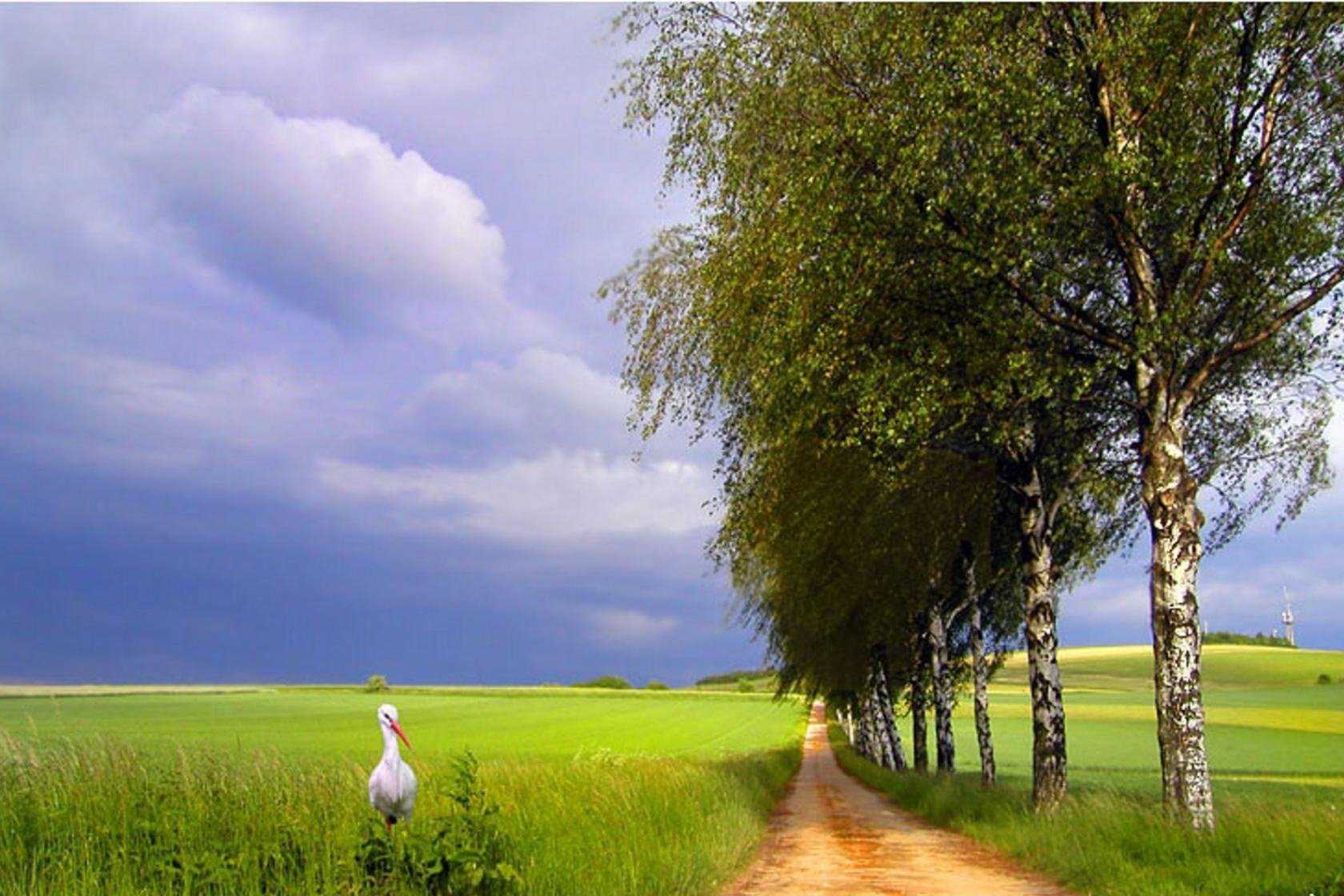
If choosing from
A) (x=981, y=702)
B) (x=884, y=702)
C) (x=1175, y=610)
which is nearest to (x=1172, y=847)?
(x=1175, y=610)

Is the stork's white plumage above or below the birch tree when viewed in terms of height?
below

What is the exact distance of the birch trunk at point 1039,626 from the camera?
62.0ft

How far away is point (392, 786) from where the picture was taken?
31.3ft

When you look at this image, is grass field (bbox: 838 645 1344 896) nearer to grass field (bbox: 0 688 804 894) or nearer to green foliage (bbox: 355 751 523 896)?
grass field (bbox: 0 688 804 894)

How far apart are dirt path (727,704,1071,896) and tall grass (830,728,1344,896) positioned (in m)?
0.41

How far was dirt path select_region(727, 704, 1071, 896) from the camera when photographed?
1267cm

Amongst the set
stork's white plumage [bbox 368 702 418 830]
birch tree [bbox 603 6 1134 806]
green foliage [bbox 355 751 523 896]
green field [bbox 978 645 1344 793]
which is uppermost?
birch tree [bbox 603 6 1134 806]

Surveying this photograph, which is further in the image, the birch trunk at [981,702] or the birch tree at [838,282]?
the birch trunk at [981,702]

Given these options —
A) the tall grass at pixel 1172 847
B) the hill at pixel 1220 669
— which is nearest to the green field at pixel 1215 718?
the hill at pixel 1220 669

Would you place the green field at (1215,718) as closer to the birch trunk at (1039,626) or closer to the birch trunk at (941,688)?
the birch trunk at (941,688)

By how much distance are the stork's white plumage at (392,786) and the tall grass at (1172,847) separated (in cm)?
718

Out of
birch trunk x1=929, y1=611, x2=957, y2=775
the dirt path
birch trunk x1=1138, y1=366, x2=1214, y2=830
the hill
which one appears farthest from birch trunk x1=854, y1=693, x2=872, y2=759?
Result: the hill

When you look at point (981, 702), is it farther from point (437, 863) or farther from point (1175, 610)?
point (437, 863)

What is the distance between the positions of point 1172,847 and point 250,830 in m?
9.85
